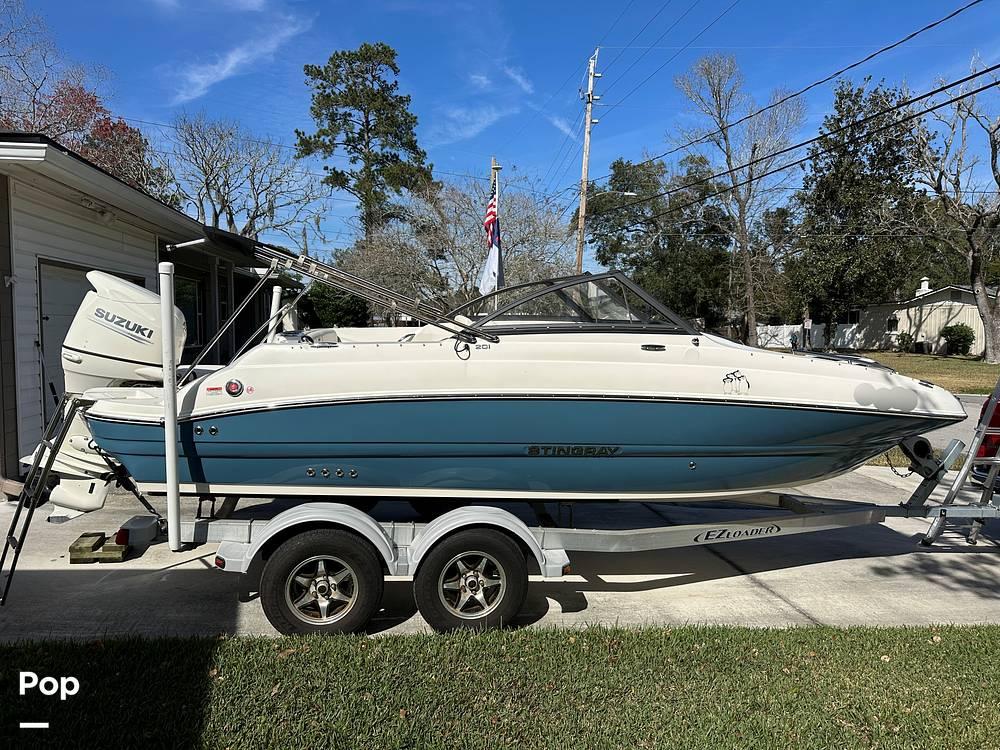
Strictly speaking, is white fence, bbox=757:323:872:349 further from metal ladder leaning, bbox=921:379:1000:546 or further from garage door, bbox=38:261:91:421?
garage door, bbox=38:261:91:421

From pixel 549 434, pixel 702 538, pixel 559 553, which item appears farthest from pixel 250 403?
pixel 702 538

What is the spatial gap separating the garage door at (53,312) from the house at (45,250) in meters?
0.01

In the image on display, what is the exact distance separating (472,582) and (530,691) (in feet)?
2.62

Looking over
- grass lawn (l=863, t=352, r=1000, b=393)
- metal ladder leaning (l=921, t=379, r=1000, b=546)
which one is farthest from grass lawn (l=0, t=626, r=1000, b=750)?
grass lawn (l=863, t=352, r=1000, b=393)

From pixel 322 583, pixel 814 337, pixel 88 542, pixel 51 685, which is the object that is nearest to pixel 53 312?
pixel 88 542

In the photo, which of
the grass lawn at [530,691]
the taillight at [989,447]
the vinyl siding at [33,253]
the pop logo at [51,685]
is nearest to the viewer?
the grass lawn at [530,691]

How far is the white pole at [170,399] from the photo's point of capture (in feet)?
11.3

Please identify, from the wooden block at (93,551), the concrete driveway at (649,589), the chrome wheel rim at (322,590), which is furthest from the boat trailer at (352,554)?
the wooden block at (93,551)

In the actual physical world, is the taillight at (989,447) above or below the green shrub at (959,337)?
below

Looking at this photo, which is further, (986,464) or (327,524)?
(986,464)

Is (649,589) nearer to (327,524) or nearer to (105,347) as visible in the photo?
(327,524)

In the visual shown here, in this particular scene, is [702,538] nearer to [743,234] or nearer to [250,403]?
[250,403]

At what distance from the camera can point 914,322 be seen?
123 ft

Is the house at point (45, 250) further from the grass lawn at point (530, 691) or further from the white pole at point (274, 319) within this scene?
the grass lawn at point (530, 691)
